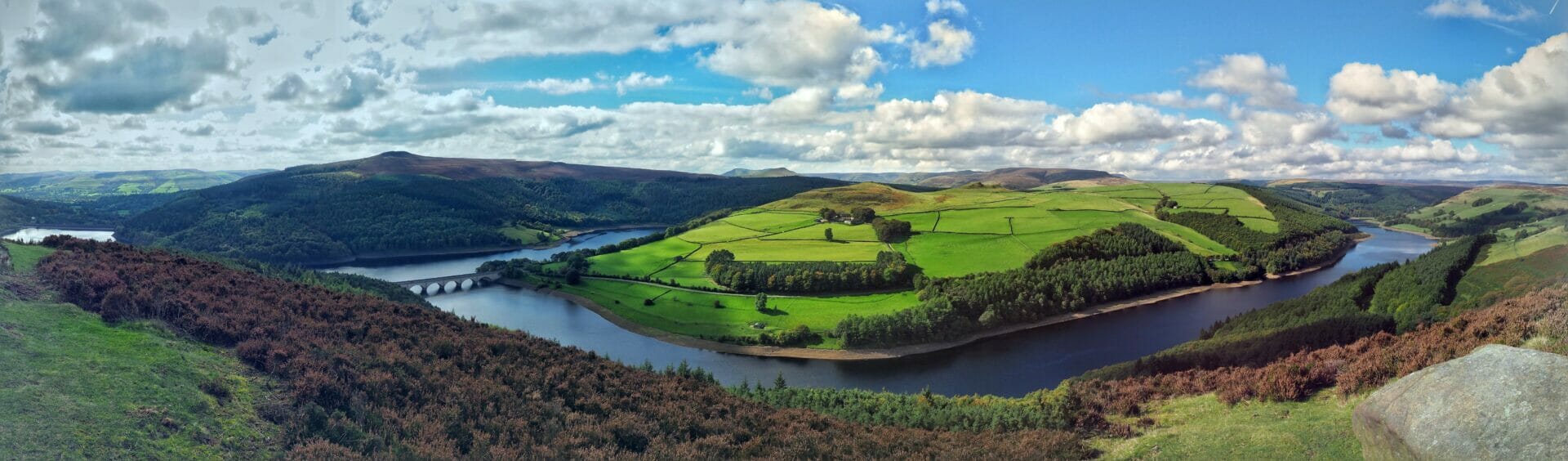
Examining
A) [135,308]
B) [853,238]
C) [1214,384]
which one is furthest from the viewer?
[853,238]

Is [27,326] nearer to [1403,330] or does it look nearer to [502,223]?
[1403,330]

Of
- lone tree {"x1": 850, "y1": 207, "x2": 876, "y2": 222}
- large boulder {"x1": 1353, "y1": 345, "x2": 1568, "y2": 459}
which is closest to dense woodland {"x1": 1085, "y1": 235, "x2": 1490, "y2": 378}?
large boulder {"x1": 1353, "y1": 345, "x2": 1568, "y2": 459}

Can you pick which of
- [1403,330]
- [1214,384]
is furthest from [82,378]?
[1403,330]

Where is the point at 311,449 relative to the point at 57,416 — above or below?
below

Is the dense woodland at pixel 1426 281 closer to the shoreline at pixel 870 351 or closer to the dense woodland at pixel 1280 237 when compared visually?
the shoreline at pixel 870 351

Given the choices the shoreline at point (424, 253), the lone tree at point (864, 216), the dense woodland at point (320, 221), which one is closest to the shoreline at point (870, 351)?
the lone tree at point (864, 216)

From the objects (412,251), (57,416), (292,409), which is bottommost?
(412,251)

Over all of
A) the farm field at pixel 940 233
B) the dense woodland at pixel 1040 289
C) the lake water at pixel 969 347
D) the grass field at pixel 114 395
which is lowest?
the lake water at pixel 969 347
